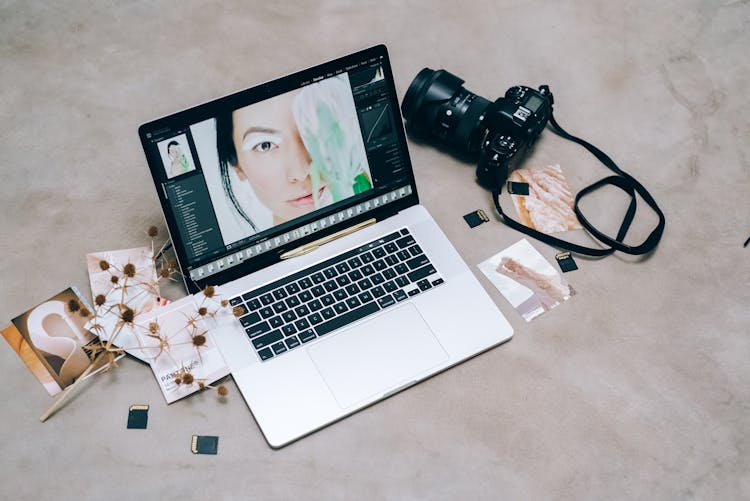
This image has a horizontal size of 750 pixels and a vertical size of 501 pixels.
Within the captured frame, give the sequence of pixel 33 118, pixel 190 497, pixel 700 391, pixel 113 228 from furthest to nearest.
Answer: pixel 33 118
pixel 113 228
pixel 700 391
pixel 190 497

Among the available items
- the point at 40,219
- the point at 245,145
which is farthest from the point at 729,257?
the point at 40,219

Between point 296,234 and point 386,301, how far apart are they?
0.18 meters

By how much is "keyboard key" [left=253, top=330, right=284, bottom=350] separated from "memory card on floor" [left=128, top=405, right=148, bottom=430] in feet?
0.63

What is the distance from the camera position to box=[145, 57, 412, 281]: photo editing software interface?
40.8 inches

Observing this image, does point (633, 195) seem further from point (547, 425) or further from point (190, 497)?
point (190, 497)

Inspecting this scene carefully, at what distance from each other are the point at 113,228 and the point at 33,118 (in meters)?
0.33

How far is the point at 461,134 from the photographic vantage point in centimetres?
129

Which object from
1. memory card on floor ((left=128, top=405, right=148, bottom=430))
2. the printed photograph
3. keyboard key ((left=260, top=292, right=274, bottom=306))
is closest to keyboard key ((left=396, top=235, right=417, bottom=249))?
keyboard key ((left=260, top=292, right=274, bottom=306))

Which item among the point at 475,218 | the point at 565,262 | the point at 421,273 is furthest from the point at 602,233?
the point at 421,273

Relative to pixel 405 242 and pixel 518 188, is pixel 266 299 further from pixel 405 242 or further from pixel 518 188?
pixel 518 188

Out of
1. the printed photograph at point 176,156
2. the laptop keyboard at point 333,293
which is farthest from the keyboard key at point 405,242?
the printed photograph at point 176,156

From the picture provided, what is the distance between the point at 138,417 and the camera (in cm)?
105

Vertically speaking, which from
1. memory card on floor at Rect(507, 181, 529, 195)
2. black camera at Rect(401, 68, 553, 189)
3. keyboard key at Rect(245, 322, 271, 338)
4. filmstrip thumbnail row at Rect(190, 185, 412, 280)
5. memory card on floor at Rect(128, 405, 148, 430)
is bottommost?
memory card on floor at Rect(128, 405, 148, 430)

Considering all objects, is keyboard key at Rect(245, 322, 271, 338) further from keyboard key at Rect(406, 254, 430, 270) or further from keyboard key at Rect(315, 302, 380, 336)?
keyboard key at Rect(406, 254, 430, 270)
